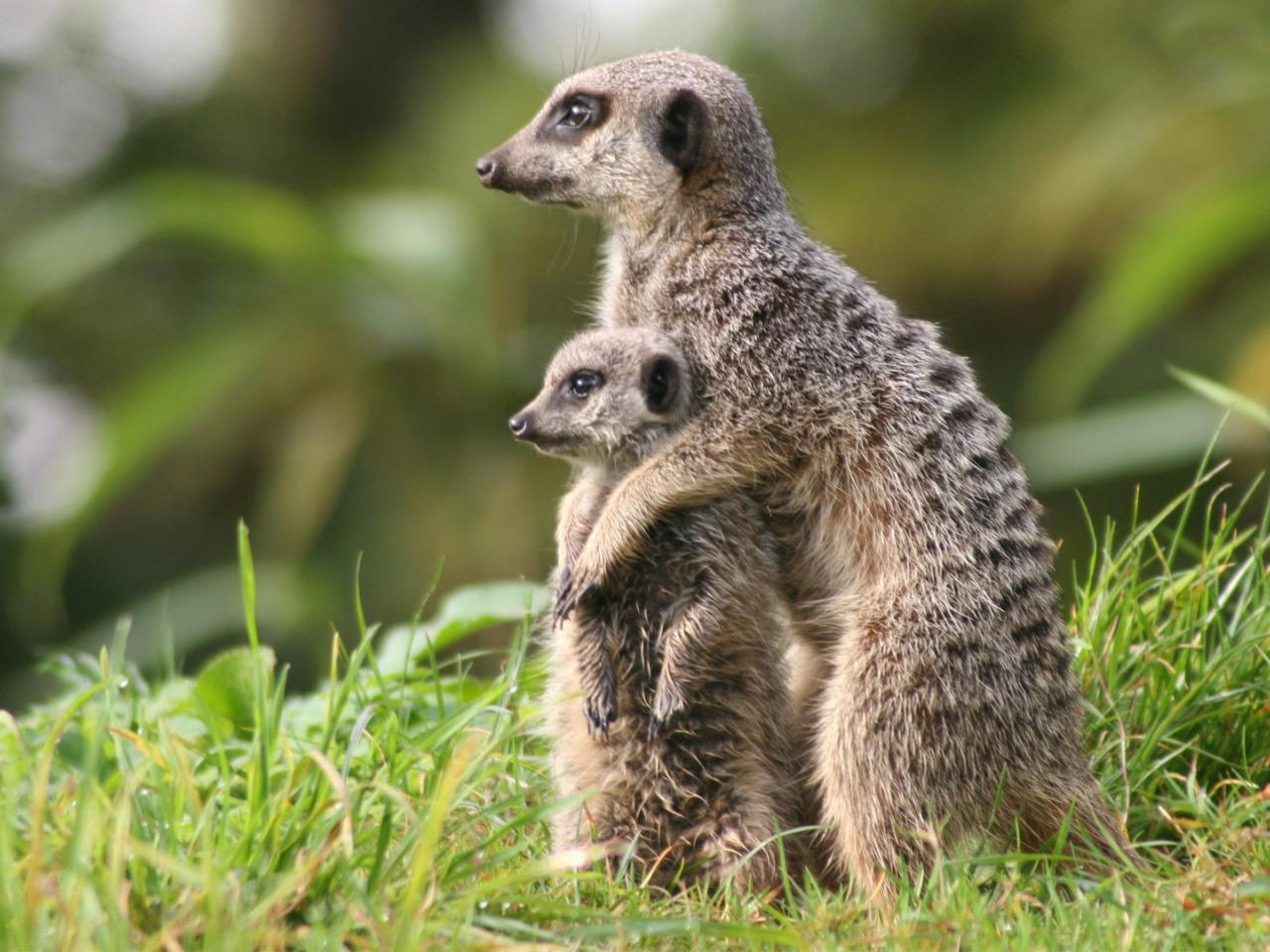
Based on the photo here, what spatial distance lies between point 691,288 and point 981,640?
1.21 metres

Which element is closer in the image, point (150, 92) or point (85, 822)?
point (85, 822)

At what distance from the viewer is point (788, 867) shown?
406 cm

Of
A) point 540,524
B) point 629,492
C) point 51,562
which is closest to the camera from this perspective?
point 629,492

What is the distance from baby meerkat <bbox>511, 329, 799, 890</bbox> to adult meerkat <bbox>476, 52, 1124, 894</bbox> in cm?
10

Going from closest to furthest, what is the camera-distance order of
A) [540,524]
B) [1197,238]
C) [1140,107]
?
[1197,238]
[1140,107]
[540,524]

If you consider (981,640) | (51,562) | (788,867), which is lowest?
(51,562)

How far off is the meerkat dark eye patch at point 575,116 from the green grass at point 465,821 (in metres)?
1.37

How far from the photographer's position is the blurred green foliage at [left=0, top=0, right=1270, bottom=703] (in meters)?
6.82

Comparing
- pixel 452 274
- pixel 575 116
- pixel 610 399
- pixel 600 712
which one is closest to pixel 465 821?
pixel 600 712

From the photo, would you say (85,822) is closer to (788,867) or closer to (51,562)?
(788,867)

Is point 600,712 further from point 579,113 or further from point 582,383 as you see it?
point 579,113

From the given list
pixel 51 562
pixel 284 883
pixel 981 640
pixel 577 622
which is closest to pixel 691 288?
pixel 577 622

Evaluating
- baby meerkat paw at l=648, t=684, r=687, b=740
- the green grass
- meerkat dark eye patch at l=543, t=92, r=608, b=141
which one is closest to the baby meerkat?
baby meerkat paw at l=648, t=684, r=687, b=740

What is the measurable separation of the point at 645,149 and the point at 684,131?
118 millimetres
